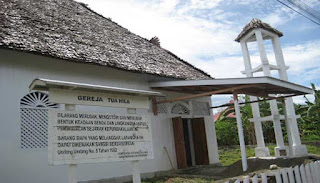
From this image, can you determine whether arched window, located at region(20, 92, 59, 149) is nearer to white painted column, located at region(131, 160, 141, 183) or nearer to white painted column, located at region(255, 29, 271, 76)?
white painted column, located at region(131, 160, 141, 183)

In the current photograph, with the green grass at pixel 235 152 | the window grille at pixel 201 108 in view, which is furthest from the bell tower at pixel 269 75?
the green grass at pixel 235 152

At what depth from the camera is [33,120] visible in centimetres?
696

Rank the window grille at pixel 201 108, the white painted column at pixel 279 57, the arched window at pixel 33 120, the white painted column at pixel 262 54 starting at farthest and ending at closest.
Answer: the window grille at pixel 201 108
the white painted column at pixel 279 57
the white painted column at pixel 262 54
the arched window at pixel 33 120

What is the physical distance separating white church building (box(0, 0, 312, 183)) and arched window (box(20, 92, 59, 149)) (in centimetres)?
2

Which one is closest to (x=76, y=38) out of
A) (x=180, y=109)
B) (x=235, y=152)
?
(x=180, y=109)

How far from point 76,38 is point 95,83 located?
146cm

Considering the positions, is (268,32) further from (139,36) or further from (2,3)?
(2,3)

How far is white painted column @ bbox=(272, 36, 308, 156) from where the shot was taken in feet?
33.6

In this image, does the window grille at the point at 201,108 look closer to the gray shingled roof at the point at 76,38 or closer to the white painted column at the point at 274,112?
the gray shingled roof at the point at 76,38

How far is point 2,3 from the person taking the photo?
8.36 meters

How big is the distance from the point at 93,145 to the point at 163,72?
5.84m

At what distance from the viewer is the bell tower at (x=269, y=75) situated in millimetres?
10172

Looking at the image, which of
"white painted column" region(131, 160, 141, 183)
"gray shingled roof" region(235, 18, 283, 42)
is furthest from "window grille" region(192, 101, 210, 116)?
"white painted column" region(131, 160, 141, 183)

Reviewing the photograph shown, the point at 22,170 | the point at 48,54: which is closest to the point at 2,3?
the point at 48,54
